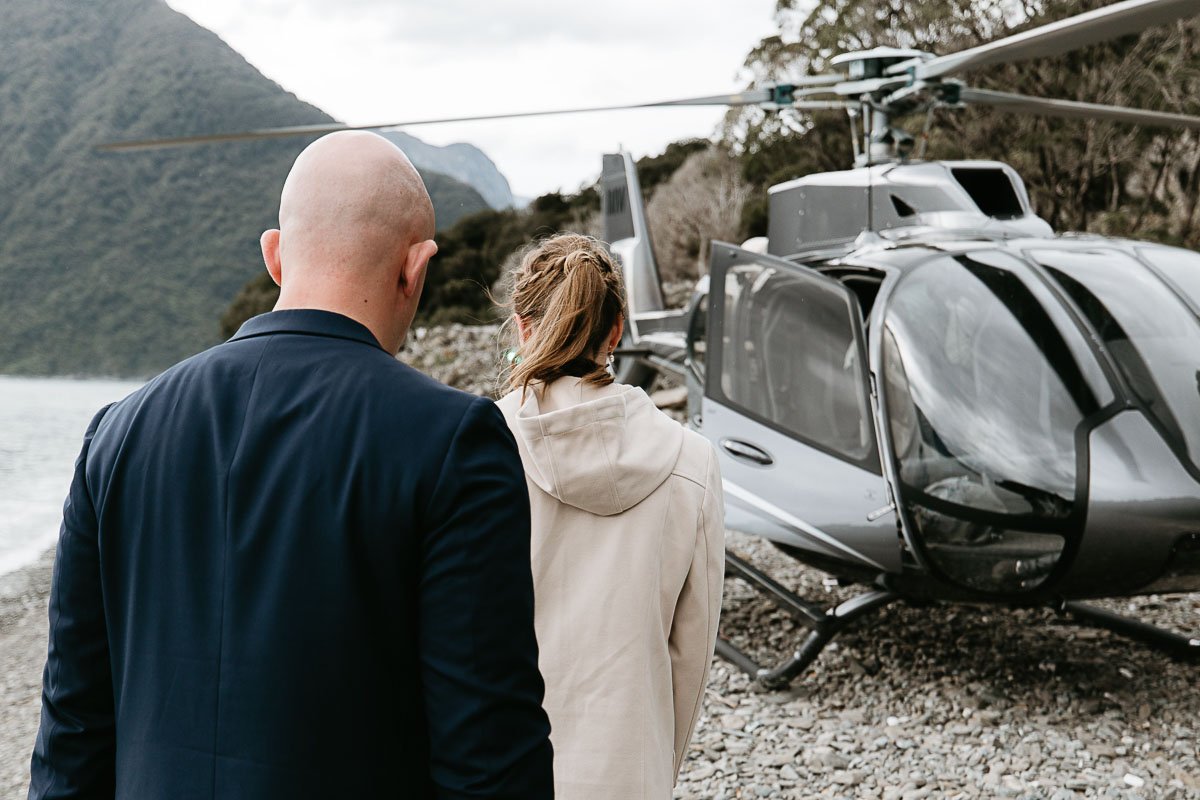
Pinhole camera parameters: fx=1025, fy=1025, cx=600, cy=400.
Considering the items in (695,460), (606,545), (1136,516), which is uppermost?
(695,460)

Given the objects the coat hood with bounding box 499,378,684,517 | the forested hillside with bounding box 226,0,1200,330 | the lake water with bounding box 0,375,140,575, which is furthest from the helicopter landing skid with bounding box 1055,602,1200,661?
the forested hillside with bounding box 226,0,1200,330

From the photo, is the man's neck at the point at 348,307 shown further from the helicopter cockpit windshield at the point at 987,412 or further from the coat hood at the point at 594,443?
the helicopter cockpit windshield at the point at 987,412

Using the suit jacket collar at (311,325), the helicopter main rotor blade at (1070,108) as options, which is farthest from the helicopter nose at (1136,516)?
the suit jacket collar at (311,325)

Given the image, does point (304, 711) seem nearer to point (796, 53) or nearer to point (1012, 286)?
point (1012, 286)

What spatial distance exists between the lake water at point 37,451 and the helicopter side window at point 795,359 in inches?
109

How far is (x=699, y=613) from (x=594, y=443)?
0.36 meters

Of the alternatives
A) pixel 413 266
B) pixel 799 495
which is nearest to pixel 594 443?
pixel 413 266

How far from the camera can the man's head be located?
1185 mm

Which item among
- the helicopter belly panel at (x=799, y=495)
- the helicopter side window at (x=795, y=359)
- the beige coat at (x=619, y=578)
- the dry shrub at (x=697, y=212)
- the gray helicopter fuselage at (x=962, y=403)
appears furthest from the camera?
the dry shrub at (x=697, y=212)

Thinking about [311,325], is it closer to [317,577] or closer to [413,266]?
[413,266]

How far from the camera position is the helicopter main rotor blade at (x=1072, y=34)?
11.2ft

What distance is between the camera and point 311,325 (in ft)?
3.77

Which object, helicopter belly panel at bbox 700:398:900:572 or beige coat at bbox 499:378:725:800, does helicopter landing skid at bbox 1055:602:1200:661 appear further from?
beige coat at bbox 499:378:725:800

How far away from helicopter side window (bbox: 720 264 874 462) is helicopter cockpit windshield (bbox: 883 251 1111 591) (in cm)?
20
